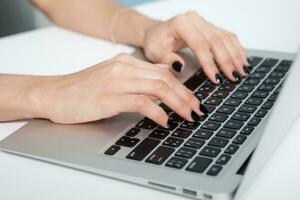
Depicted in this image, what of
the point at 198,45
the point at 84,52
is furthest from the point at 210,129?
the point at 84,52

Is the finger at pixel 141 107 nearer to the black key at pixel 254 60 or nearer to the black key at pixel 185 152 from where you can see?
the black key at pixel 185 152

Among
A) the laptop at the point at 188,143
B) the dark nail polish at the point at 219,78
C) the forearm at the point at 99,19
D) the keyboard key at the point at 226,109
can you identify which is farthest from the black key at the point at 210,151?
the forearm at the point at 99,19

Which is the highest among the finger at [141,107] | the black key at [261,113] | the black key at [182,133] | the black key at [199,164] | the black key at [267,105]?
the finger at [141,107]

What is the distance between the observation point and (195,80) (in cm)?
80

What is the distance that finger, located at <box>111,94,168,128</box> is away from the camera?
25.0 inches

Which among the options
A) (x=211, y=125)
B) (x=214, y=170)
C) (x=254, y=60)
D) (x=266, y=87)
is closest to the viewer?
(x=214, y=170)

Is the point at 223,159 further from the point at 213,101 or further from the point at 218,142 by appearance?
the point at 213,101

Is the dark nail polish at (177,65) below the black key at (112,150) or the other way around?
the other way around

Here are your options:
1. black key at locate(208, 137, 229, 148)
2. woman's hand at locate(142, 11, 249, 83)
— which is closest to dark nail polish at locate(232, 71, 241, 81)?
woman's hand at locate(142, 11, 249, 83)

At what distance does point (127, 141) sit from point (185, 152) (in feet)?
0.24

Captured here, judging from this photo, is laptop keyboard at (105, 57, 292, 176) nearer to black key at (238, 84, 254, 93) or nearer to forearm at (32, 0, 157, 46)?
black key at (238, 84, 254, 93)

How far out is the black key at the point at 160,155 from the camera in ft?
1.86

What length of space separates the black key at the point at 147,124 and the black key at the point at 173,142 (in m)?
0.04

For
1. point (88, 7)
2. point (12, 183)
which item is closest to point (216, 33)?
point (88, 7)
